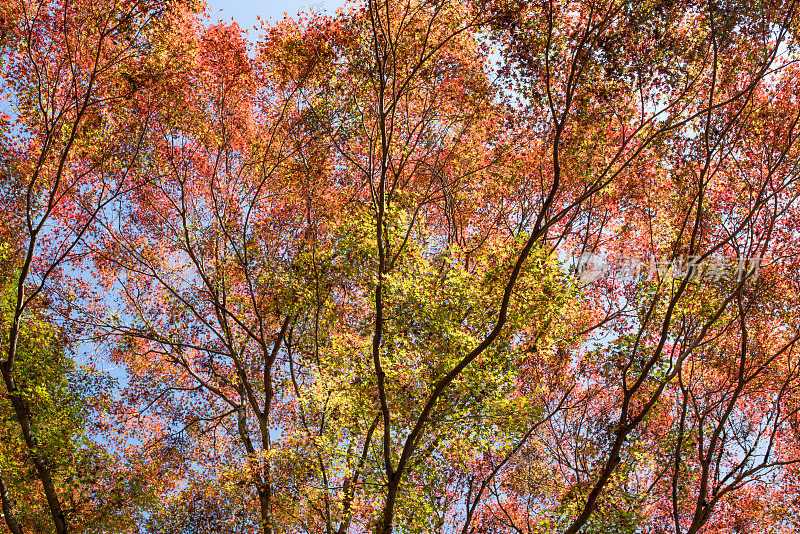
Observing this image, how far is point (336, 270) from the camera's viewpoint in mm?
12281

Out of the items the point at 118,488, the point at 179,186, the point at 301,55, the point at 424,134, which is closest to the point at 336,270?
the point at 424,134

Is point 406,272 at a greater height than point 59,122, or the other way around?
point 59,122

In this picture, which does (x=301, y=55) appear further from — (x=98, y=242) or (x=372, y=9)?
(x=98, y=242)

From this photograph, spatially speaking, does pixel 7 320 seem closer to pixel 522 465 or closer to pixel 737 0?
pixel 522 465

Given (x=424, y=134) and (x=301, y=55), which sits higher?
(x=301, y=55)

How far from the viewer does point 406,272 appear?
10742 millimetres

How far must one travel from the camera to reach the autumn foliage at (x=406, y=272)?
31.6 ft

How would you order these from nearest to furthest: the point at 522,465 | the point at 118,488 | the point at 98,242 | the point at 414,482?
the point at 414,482 < the point at 118,488 < the point at 522,465 < the point at 98,242

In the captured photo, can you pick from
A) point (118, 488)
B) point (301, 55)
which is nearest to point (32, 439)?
point (118, 488)

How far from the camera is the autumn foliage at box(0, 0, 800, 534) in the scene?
964 cm

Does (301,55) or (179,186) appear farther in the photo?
(179,186)

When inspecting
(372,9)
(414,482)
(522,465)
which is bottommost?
(414,482)

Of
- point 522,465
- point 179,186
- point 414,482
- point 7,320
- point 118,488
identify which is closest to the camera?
point 414,482

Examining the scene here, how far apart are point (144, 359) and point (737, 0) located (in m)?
18.1
